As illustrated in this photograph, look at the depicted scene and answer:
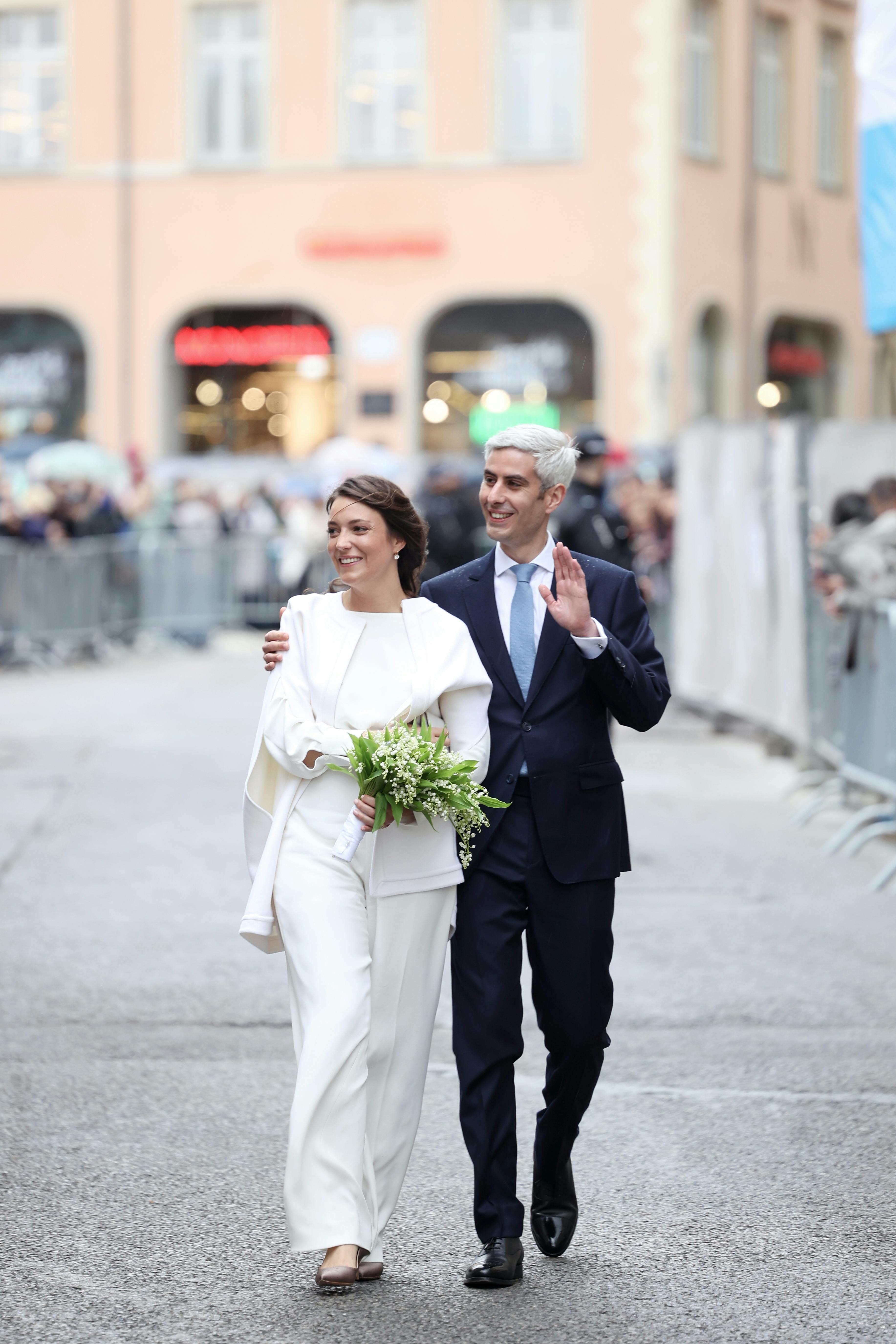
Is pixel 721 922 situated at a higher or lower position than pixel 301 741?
lower

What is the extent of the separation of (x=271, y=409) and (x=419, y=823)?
94.5 feet

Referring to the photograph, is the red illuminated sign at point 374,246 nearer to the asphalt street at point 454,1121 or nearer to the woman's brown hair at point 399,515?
the asphalt street at point 454,1121

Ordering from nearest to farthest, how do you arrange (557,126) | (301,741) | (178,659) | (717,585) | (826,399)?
1. (301,741)
2. (717,585)
3. (178,659)
4. (557,126)
5. (826,399)

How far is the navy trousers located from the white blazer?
124 millimetres

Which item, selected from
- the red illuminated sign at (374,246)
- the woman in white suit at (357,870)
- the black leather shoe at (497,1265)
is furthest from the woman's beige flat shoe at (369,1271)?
the red illuminated sign at (374,246)

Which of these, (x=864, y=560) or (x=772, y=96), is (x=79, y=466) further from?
(x=864, y=560)

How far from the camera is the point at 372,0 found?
3136 cm

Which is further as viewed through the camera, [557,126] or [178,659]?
[557,126]

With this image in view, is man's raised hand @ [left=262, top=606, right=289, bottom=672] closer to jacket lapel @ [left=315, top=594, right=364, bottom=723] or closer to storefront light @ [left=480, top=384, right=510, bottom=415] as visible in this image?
jacket lapel @ [left=315, top=594, right=364, bottom=723]

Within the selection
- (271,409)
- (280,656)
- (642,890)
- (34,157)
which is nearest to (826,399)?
(271,409)

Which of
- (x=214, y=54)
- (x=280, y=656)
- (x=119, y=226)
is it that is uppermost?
(x=214, y=54)

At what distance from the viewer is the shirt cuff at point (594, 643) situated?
4484 mm

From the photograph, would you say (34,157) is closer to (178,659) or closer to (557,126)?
(557,126)

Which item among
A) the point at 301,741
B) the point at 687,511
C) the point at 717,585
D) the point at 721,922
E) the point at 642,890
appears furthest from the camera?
the point at 687,511
